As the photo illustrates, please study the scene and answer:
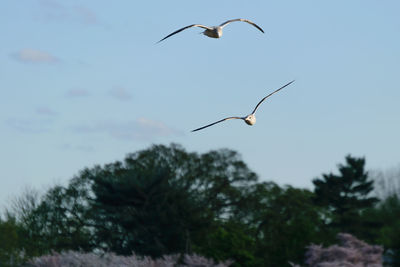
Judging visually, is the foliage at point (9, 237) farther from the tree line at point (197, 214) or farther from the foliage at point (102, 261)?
the foliage at point (102, 261)

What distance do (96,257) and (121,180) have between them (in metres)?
9.22

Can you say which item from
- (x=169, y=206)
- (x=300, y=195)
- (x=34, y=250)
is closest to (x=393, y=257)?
(x=169, y=206)

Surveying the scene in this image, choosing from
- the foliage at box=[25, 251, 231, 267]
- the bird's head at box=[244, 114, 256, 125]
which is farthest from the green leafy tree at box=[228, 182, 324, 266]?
the bird's head at box=[244, 114, 256, 125]

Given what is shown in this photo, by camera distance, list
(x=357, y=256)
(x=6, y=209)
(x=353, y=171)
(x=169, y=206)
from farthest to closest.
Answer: (x=6, y=209) < (x=353, y=171) < (x=169, y=206) < (x=357, y=256)

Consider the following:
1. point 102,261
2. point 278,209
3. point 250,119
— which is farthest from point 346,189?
point 250,119

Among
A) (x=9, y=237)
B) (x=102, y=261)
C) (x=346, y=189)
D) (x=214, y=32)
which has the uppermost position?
(x=346, y=189)

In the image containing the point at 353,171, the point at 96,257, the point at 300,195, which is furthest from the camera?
the point at 300,195

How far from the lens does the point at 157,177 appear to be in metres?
37.2

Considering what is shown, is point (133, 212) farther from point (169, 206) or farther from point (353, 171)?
point (353, 171)

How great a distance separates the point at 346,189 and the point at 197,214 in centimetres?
898

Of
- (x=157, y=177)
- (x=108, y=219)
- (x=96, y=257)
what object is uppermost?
(x=157, y=177)

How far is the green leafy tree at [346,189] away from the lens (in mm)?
39656

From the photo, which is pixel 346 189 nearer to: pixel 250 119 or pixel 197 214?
pixel 197 214

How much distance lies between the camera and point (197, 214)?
37.4m
